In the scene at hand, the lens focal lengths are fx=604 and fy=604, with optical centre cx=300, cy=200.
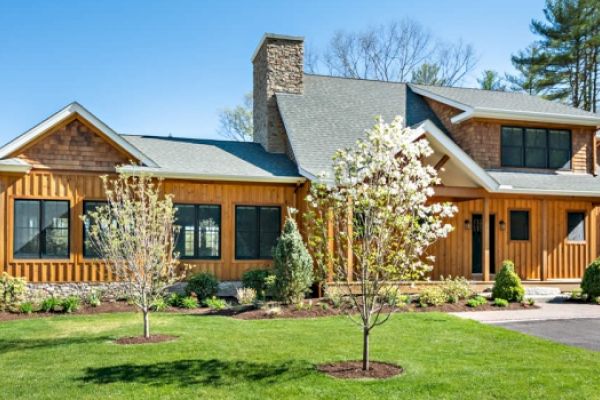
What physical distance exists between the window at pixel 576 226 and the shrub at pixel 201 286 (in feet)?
35.9

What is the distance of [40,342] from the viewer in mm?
9812

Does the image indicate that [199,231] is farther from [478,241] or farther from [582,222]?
[582,222]

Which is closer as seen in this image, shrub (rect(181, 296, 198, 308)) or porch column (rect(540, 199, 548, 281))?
shrub (rect(181, 296, 198, 308))

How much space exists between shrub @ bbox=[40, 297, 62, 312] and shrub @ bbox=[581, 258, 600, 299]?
12.7 m

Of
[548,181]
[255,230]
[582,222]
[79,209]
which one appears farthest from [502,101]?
[79,209]

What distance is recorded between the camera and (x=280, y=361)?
8391 mm

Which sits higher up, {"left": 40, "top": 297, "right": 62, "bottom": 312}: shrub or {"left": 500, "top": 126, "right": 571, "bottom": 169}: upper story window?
{"left": 500, "top": 126, "right": 571, "bottom": 169}: upper story window

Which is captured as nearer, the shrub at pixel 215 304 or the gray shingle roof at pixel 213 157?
the shrub at pixel 215 304

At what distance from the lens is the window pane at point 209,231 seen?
15773 mm

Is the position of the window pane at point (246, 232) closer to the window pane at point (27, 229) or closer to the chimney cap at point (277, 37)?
the window pane at point (27, 229)

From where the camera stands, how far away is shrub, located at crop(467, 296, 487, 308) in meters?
13.9

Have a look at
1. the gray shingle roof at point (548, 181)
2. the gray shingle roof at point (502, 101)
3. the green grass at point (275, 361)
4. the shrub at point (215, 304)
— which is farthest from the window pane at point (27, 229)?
the gray shingle roof at point (502, 101)

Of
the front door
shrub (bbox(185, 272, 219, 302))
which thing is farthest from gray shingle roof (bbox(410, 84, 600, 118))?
shrub (bbox(185, 272, 219, 302))

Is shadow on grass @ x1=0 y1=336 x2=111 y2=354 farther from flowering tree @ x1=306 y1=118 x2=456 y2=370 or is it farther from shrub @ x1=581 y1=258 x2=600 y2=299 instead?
shrub @ x1=581 y1=258 x2=600 y2=299
